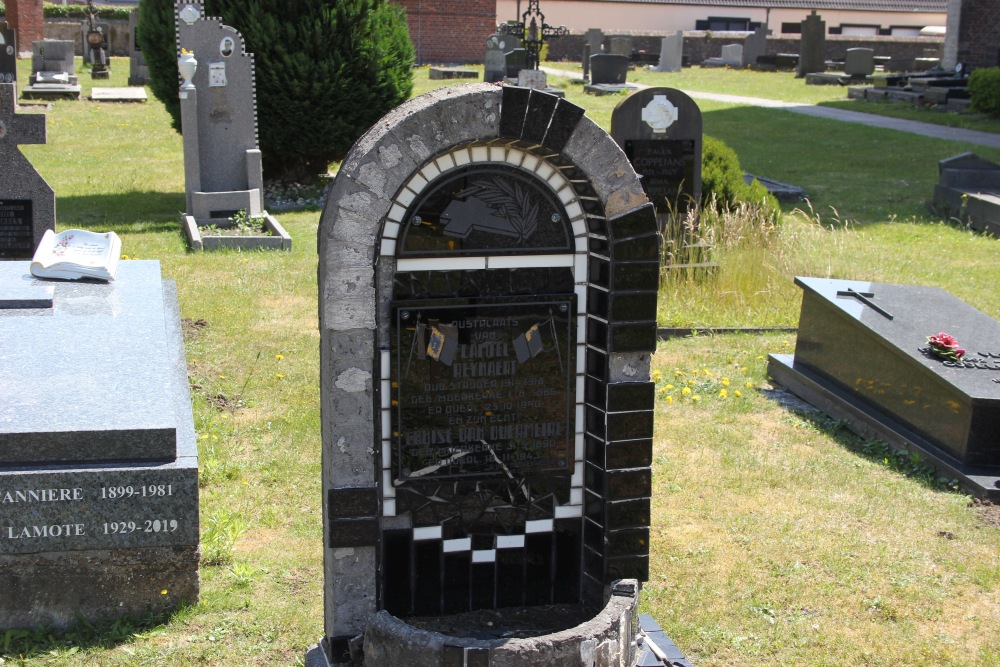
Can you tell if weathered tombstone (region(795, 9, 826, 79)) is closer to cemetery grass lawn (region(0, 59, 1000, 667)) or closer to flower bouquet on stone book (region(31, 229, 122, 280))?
cemetery grass lawn (region(0, 59, 1000, 667))

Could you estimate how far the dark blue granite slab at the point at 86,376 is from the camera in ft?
13.5

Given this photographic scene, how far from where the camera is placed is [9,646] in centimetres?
409

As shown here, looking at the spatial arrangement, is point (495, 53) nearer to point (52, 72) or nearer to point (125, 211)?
point (52, 72)

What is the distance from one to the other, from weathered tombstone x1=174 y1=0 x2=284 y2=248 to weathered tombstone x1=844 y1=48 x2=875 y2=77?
941 inches

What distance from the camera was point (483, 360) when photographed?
145 inches

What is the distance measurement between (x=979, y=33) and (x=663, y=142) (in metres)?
21.8

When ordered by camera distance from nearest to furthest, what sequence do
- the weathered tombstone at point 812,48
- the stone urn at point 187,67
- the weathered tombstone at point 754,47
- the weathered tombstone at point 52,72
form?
the stone urn at point 187,67 < the weathered tombstone at point 52,72 < the weathered tombstone at point 812,48 < the weathered tombstone at point 754,47

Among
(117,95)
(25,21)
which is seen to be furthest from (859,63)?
(25,21)

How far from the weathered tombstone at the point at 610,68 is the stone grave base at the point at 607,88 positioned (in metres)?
0.19

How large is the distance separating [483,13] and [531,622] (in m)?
35.4

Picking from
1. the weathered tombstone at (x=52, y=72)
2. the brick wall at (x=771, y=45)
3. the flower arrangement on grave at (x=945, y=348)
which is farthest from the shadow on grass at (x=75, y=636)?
the brick wall at (x=771, y=45)

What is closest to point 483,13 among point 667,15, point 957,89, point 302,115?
point 667,15

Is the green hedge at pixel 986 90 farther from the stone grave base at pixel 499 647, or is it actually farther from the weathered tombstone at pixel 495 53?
the stone grave base at pixel 499 647

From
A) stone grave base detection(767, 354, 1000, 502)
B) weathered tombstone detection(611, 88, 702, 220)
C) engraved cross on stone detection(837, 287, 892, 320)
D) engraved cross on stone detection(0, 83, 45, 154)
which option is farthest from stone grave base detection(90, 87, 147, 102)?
engraved cross on stone detection(837, 287, 892, 320)
